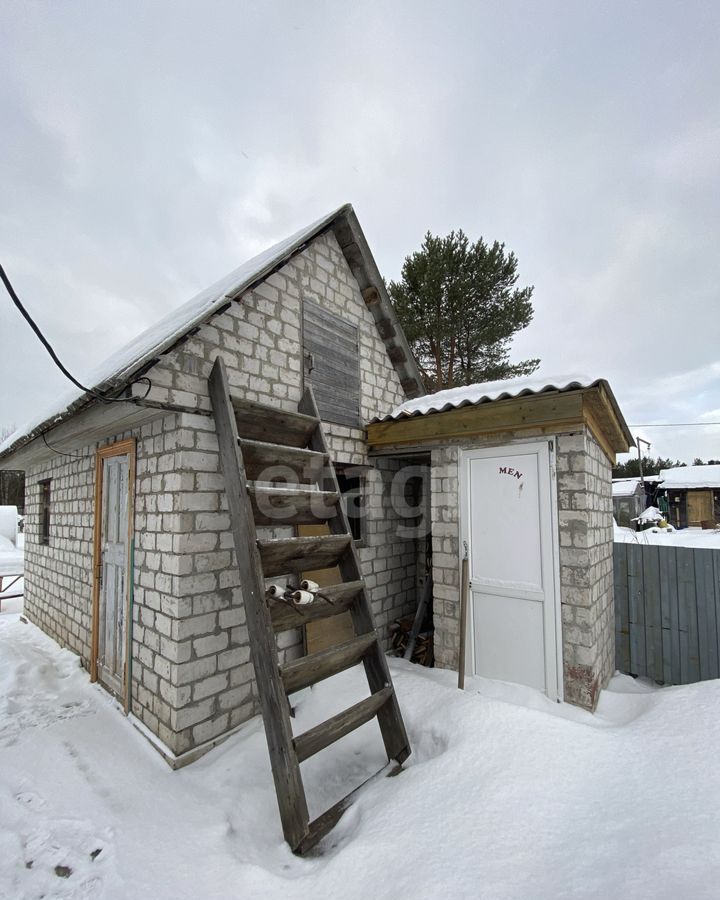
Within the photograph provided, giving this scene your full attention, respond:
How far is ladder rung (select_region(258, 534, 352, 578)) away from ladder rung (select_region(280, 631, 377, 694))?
546 millimetres

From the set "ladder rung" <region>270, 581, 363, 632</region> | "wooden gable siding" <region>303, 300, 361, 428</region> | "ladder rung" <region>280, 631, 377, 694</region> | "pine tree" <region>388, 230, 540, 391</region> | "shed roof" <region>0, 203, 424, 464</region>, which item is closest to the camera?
"ladder rung" <region>280, 631, 377, 694</region>

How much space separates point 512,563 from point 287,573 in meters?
2.20

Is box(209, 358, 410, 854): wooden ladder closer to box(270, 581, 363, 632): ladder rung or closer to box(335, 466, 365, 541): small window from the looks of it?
box(270, 581, 363, 632): ladder rung

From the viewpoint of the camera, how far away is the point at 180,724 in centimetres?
291

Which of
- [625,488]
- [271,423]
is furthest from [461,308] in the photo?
[625,488]

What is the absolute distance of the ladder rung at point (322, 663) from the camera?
2257mm

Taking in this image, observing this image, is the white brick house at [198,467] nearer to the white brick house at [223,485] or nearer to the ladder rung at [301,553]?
the white brick house at [223,485]

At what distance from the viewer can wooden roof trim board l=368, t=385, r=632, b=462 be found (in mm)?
3328

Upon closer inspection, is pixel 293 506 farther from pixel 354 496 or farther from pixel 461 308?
pixel 461 308

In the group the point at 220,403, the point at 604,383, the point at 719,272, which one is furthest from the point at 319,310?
the point at 719,272

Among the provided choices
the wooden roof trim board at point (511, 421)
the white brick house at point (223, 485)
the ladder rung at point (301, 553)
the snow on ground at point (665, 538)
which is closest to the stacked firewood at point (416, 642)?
the white brick house at point (223, 485)

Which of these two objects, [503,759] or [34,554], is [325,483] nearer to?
[503,759]

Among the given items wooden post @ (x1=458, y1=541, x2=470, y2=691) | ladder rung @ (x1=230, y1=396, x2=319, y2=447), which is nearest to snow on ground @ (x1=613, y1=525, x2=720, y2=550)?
wooden post @ (x1=458, y1=541, x2=470, y2=691)

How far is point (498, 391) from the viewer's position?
3.94 meters
